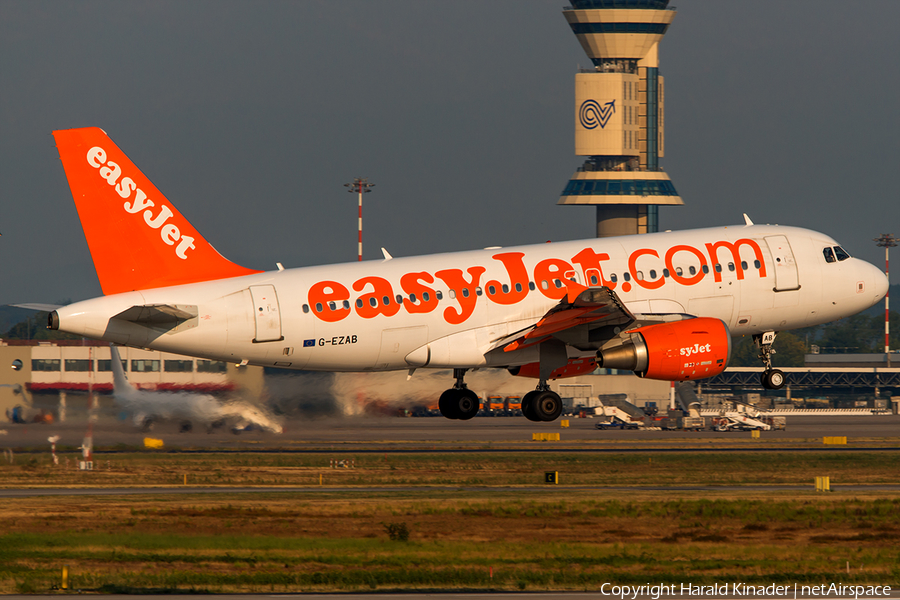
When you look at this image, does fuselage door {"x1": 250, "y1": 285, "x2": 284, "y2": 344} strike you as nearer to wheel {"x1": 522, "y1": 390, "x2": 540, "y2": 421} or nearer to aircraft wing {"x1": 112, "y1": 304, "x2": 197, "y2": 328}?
aircraft wing {"x1": 112, "y1": 304, "x2": 197, "y2": 328}

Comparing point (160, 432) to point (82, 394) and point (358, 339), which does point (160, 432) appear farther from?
point (358, 339)

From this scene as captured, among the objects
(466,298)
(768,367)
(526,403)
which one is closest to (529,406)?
(526,403)

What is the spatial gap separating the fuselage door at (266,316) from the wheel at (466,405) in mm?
8329

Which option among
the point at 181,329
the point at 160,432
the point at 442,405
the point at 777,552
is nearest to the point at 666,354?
the point at 442,405

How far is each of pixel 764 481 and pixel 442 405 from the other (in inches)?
1151

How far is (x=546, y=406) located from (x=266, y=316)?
10970 millimetres

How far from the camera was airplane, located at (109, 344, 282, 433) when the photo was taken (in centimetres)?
6962

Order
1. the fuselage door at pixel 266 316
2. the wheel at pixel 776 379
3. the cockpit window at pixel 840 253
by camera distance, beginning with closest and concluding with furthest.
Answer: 1. the fuselage door at pixel 266 316
2. the wheel at pixel 776 379
3. the cockpit window at pixel 840 253

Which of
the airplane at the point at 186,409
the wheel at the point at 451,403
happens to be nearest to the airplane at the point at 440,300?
the wheel at the point at 451,403

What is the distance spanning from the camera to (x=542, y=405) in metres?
45.0

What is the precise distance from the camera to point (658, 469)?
74750 millimetres

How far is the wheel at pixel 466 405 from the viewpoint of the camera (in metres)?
46.2

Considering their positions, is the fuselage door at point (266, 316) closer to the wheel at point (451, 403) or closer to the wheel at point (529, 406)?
the wheel at point (451, 403)

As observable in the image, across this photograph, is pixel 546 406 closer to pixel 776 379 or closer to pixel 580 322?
pixel 580 322
